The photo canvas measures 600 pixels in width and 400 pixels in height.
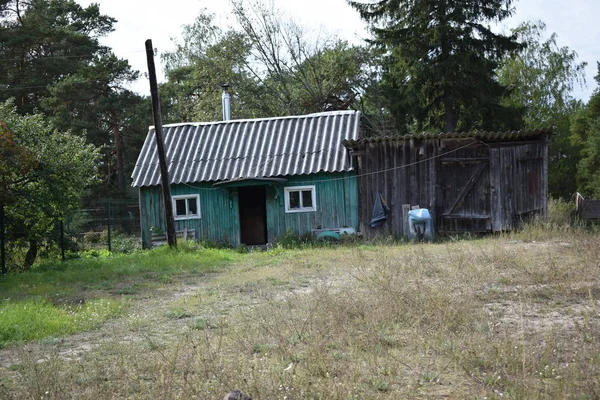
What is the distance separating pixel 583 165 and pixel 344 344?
2662 centimetres

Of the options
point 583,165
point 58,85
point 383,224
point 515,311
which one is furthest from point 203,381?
point 58,85

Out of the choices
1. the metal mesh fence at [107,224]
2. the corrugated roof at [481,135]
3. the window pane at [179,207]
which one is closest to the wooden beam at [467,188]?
the corrugated roof at [481,135]

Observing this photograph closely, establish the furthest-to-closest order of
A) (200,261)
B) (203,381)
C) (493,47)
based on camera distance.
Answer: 1. (493,47)
2. (200,261)
3. (203,381)

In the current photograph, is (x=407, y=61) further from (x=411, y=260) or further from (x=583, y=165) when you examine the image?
(x=411, y=260)

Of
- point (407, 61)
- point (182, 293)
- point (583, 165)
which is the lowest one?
point (182, 293)

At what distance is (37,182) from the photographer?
→ 16500 millimetres

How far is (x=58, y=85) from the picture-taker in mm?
33562

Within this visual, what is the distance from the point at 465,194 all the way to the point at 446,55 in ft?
31.3

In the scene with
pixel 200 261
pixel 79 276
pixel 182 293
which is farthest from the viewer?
pixel 200 261

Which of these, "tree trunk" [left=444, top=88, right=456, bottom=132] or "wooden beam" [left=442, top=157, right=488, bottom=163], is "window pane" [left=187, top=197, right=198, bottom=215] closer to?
"wooden beam" [left=442, top=157, right=488, bottom=163]

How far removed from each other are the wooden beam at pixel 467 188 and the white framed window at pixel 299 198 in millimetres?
4706

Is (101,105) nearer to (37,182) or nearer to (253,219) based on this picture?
(253,219)

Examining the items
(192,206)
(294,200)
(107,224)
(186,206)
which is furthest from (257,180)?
(107,224)

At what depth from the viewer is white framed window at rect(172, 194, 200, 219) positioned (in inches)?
903
